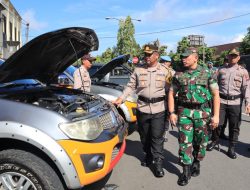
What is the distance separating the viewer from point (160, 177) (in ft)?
16.4

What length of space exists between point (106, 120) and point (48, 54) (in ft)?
3.93

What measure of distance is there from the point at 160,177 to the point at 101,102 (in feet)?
4.62

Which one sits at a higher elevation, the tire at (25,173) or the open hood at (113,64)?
the open hood at (113,64)

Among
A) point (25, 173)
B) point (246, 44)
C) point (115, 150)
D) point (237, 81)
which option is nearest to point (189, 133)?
point (115, 150)

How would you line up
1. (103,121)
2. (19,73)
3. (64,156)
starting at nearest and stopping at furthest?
1. (64,156)
2. (103,121)
3. (19,73)

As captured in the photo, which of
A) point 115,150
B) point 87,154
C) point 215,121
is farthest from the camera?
point 215,121

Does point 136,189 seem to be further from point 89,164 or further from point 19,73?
point 19,73

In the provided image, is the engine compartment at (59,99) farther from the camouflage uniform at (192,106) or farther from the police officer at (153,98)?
the camouflage uniform at (192,106)

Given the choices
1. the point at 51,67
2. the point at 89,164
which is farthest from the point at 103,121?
the point at 51,67

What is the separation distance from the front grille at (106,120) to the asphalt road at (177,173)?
912 mm

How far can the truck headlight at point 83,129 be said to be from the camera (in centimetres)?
335

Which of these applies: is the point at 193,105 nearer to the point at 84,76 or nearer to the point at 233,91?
the point at 233,91

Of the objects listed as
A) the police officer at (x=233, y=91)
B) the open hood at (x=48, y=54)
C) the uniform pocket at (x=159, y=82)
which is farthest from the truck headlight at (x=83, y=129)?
the police officer at (x=233, y=91)

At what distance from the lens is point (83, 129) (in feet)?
11.4
